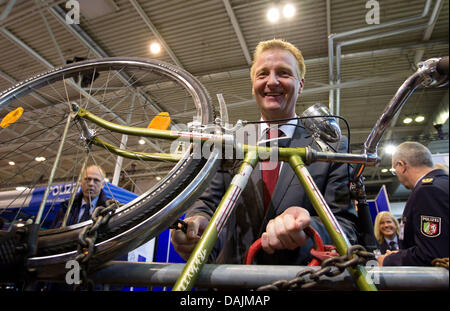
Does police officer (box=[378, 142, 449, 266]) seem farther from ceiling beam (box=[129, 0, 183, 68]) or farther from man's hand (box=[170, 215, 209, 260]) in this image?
ceiling beam (box=[129, 0, 183, 68])

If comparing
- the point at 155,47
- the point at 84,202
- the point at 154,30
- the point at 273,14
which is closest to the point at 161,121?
the point at 84,202

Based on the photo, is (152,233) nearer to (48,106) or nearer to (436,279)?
(436,279)

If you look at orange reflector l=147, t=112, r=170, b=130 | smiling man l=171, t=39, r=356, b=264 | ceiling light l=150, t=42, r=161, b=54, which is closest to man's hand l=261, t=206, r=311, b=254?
smiling man l=171, t=39, r=356, b=264

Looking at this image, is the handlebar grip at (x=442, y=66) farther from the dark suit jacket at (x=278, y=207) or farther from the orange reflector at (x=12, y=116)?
the orange reflector at (x=12, y=116)

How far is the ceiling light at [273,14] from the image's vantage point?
363cm

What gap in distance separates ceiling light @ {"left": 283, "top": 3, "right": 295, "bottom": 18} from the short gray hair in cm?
295

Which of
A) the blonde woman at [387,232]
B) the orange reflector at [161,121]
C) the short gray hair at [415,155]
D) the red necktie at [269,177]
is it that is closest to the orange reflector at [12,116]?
the orange reflector at [161,121]

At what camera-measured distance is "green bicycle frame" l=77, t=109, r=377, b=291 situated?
0.51m

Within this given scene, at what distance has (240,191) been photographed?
650 millimetres

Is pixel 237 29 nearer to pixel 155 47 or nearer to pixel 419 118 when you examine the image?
pixel 155 47

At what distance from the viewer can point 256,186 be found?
0.93 metres
